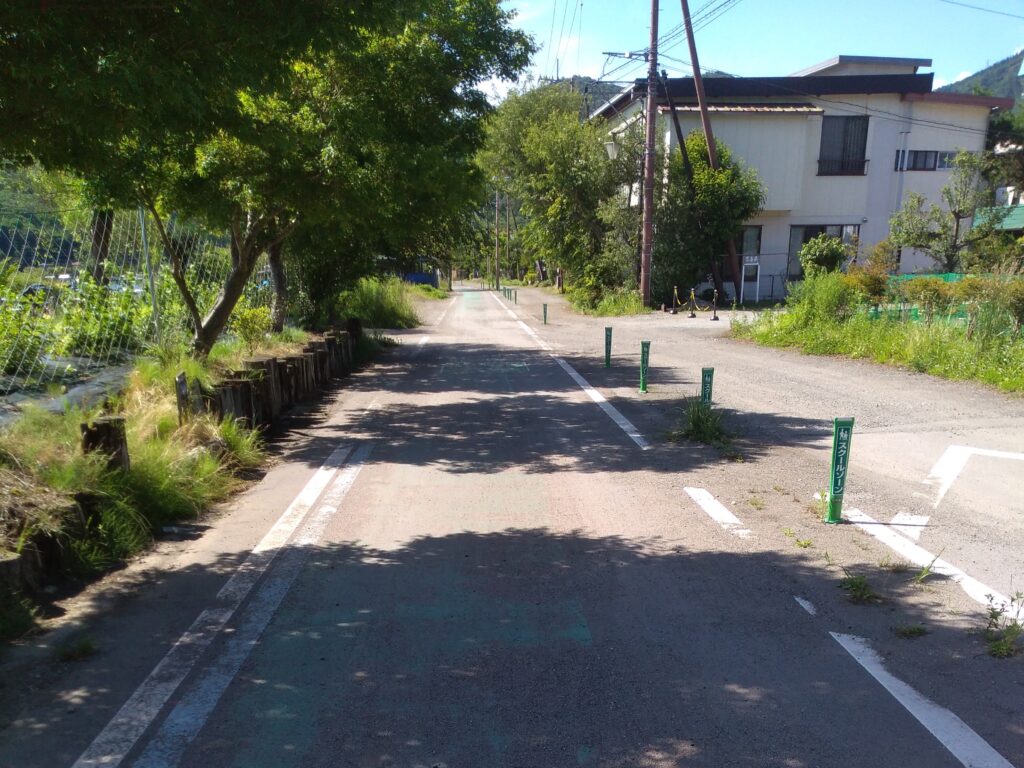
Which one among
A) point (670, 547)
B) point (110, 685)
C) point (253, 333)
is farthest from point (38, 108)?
point (253, 333)

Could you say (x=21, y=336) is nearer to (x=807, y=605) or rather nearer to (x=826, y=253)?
(x=807, y=605)

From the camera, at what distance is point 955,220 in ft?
90.9

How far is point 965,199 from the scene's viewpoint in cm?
2708

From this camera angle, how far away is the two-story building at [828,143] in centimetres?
3297

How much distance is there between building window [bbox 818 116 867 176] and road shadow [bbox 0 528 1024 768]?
3330 centimetres

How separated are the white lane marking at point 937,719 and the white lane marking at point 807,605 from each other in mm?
409

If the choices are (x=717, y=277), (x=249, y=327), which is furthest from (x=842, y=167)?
(x=249, y=327)

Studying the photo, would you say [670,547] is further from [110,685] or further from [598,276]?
[598,276]

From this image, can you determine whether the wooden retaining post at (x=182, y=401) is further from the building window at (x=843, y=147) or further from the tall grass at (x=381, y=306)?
the building window at (x=843, y=147)

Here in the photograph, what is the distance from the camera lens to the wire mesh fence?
9102 mm

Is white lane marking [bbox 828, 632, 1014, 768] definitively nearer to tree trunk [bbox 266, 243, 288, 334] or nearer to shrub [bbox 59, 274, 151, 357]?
shrub [bbox 59, 274, 151, 357]

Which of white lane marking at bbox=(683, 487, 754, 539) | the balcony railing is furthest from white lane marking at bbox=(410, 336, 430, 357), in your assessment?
the balcony railing

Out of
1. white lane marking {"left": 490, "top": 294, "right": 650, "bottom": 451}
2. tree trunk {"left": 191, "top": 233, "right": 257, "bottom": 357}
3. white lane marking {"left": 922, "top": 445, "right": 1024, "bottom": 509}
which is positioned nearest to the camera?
white lane marking {"left": 922, "top": 445, "right": 1024, "bottom": 509}

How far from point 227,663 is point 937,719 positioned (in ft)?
11.1
